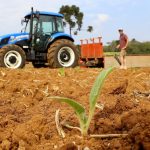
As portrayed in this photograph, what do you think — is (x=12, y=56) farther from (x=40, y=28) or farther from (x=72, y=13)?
(x=72, y=13)

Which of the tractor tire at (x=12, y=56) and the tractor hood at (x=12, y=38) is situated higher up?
the tractor hood at (x=12, y=38)

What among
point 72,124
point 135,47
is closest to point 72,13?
point 135,47

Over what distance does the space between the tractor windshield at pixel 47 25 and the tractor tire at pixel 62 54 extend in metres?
0.78

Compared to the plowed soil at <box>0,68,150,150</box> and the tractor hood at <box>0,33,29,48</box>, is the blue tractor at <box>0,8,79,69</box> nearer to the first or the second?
the tractor hood at <box>0,33,29,48</box>

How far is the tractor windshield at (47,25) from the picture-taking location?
15.1 metres

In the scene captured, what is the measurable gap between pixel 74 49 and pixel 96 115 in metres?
11.6

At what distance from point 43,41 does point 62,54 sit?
2.91ft

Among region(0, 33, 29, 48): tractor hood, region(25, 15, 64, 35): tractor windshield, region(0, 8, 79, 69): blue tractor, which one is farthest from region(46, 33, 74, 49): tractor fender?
region(0, 33, 29, 48): tractor hood

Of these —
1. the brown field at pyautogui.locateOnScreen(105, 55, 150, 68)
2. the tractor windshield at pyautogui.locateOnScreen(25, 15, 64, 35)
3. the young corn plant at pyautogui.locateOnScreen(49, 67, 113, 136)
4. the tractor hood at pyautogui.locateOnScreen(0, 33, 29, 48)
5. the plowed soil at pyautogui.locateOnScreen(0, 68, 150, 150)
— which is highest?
the tractor windshield at pyautogui.locateOnScreen(25, 15, 64, 35)

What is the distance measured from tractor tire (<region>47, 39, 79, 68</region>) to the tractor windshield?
78 cm

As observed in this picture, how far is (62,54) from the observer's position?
14.7 metres

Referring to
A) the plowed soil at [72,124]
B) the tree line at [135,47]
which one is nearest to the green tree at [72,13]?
the tree line at [135,47]

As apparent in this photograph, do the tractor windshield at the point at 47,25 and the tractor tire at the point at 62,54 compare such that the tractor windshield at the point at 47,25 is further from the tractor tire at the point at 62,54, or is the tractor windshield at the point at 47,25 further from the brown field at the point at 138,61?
the brown field at the point at 138,61

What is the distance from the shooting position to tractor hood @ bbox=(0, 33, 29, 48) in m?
15.1
